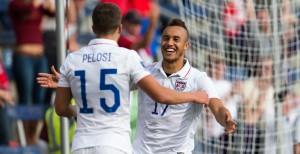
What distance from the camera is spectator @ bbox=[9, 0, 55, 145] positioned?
42.9ft

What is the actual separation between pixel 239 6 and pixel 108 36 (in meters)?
5.20

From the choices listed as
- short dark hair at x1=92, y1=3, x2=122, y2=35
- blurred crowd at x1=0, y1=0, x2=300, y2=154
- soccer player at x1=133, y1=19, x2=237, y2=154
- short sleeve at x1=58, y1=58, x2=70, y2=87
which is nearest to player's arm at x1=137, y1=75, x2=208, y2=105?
short dark hair at x1=92, y1=3, x2=122, y2=35

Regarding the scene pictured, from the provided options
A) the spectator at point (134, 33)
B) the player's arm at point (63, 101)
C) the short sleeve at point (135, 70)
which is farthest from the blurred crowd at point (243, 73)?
the short sleeve at point (135, 70)

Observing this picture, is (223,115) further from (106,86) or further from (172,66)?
(106,86)

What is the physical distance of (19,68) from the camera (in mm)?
13070

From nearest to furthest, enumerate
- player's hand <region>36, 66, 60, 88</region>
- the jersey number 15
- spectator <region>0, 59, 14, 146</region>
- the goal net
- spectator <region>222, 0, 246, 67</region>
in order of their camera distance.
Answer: the jersey number 15, player's hand <region>36, 66, 60, 88</region>, spectator <region>0, 59, 14, 146</region>, the goal net, spectator <region>222, 0, 246, 67</region>

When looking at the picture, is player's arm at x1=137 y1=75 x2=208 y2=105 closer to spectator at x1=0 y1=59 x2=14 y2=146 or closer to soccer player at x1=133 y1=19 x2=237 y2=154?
soccer player at x1=133 y1=19 x2=237 y2=154

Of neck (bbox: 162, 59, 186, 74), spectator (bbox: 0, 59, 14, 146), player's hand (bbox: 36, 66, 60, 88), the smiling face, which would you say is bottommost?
spectator (bbox: 0, 59, 14, 146)

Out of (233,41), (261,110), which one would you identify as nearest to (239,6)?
(233,41)

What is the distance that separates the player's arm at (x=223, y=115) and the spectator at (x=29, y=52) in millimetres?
4685

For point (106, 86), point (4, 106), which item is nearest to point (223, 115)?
point (106, 86)

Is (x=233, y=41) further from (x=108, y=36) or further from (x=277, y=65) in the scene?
(x=108, y=36)

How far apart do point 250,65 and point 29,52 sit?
2.70 m

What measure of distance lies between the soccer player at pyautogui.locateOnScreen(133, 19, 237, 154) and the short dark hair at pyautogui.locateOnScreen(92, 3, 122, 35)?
111 centimetres
